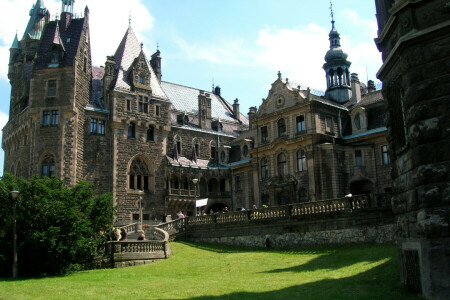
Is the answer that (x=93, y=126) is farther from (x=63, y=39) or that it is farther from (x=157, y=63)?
(x=157, y=63)

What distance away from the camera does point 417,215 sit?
36.3 ft

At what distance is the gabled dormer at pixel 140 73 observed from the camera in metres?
47.6

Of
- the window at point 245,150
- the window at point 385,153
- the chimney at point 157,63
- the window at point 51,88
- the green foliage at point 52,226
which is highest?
the chimney at point 157,63

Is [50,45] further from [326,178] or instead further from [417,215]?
[417,215]

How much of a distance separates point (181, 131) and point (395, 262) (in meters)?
38.0

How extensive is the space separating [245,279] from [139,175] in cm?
3137

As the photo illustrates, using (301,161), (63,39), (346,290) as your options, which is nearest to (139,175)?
(63,39)

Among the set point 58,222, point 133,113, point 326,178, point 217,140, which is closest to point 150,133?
point 133,113

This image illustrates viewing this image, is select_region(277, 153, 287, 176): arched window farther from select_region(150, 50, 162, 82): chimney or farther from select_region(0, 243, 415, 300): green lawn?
select_region(150, 50, 162, 82): chimney

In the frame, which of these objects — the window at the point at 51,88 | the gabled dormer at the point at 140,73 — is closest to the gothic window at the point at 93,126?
the window at the point at 51,88

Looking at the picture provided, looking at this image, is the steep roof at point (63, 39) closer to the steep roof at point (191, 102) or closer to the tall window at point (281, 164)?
the steep roof at point (191, 102)

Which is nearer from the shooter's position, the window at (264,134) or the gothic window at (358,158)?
the gothic window at (358,158)

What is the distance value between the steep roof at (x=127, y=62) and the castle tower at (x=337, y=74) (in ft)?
56.9

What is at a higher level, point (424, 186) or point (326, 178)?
point (326, 178)
